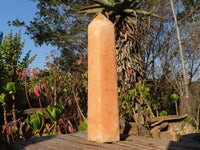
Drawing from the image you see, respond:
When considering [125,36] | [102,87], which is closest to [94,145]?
[102,87]

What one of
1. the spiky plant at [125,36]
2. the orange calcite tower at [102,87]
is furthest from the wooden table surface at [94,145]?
the spiky plant at [125,36]

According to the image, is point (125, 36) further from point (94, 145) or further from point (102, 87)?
point (94, 145)

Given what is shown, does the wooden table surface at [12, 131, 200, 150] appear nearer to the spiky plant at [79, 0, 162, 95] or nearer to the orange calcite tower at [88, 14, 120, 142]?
the orange calcite tower at [88, 14, 120, 142]

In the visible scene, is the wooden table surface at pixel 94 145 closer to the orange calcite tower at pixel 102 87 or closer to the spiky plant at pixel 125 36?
the orange calcite tower at pixel 102 87

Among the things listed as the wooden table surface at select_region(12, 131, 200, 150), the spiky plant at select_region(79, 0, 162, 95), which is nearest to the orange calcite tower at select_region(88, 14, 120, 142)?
the wooden table surface at select_region(12, 131, 200, 150)

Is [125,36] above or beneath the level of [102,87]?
above

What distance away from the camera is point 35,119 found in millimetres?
1758

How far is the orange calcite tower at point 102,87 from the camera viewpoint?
141 cm

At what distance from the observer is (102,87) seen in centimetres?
144

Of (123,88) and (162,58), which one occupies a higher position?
(162,58)

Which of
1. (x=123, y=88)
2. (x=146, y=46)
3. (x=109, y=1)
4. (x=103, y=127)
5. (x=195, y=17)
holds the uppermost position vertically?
(x=195, y=17)

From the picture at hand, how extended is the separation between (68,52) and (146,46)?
415 cm

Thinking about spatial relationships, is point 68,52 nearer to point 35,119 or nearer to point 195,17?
point 195,17

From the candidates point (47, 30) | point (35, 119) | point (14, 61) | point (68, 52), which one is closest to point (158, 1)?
point (68, 52)
